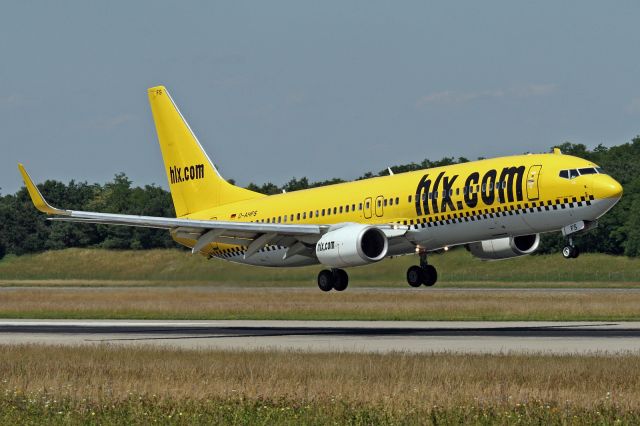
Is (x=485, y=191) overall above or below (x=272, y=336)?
above

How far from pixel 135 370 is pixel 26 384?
4013 millimetres

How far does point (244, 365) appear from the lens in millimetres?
36750

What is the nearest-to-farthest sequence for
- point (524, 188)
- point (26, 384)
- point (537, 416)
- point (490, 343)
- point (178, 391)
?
point (537, 416) < point (178, 391) < point (26, 384) < point (490, 343) < point (524, 188)

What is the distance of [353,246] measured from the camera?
53.3m

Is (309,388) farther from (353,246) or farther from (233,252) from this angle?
(233,252)

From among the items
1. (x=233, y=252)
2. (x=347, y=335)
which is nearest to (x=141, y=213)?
(x=233, y=252)

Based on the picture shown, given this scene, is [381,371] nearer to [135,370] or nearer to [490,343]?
[135,370]

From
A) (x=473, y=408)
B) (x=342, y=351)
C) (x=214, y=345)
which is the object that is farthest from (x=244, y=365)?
(x=473, y=408)

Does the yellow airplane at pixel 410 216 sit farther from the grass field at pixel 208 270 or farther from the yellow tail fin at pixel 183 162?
the grass field at pixel 208 270

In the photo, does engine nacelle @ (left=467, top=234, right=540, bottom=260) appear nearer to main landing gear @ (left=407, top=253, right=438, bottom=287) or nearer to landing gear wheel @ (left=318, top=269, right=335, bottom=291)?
main landing gear @ (left=407, top=253, right=438, bottom=287)

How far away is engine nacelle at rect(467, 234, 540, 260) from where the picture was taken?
57125 millimetres

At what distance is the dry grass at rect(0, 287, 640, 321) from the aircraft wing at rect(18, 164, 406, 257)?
6.97 m

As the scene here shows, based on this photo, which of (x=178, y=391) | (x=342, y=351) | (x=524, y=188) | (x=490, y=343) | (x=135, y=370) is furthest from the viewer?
(x=524, y=188)

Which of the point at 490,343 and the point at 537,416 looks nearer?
the point at 537,416
